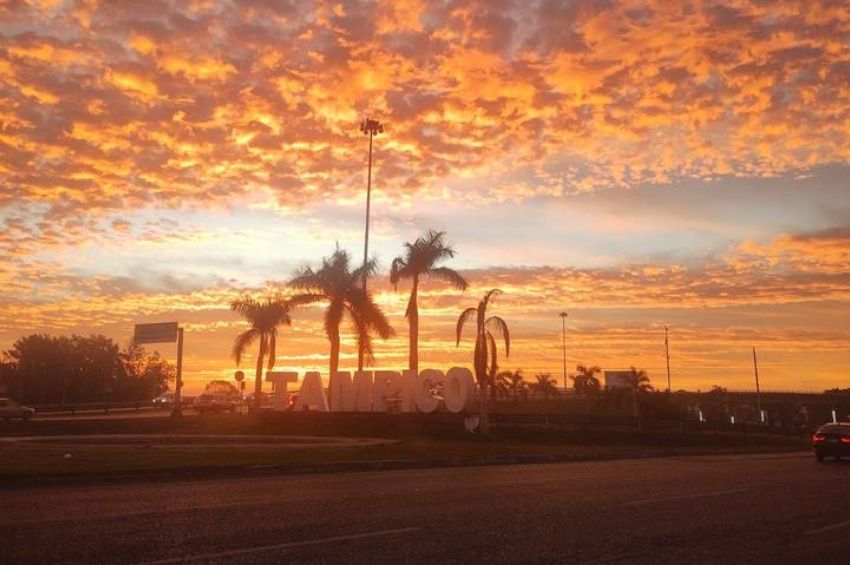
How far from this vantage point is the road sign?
63.3 meters

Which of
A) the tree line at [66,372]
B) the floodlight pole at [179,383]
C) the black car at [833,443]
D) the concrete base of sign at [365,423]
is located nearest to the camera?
the black car at [833,443]

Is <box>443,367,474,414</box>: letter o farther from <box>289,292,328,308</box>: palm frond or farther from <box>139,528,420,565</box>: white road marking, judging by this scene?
<box>139,528,420,565</box>: white road marking

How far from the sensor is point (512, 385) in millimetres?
99062

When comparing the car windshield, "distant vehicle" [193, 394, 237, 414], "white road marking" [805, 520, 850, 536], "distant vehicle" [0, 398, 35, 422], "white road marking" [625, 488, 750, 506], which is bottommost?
"white road marking" [805, 520, 850, 536]

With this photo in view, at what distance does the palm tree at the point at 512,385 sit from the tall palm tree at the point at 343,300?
177 feet

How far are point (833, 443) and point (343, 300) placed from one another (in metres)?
26.6

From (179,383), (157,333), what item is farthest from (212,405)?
(179,383)

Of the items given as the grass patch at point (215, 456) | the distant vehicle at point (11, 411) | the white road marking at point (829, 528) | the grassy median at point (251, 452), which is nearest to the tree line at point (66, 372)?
the distant vehicle at point (11, 411)

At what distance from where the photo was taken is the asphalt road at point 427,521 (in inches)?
305

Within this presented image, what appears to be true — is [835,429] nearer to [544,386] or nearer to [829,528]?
[829,528]

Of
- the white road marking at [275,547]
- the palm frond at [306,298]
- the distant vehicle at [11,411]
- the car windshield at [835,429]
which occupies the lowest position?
the white road marking at [275,547]

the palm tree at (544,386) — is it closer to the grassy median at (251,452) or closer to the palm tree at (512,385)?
the palm tree at (512,385)

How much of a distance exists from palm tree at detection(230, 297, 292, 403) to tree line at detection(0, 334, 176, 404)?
47.8m

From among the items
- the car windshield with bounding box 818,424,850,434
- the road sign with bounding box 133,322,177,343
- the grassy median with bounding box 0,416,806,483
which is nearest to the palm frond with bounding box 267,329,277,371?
the grassy median with bounding box 0,416,806,483
